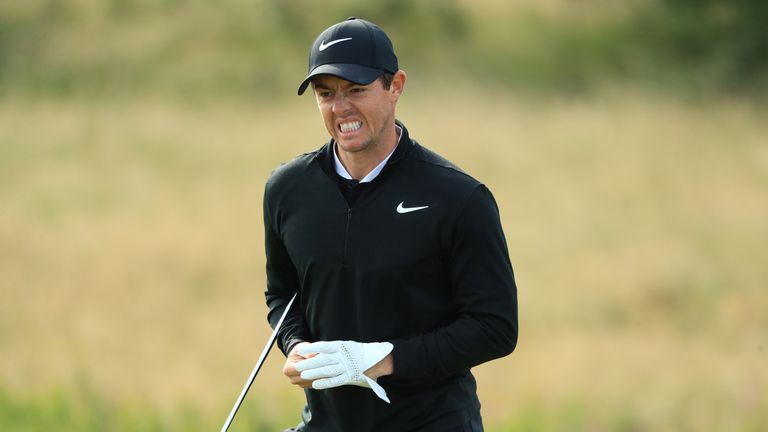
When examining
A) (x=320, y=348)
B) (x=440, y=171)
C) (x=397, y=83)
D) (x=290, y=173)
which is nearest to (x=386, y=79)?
(x=397, y=83)

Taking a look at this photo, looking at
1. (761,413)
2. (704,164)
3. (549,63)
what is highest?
(549,63)

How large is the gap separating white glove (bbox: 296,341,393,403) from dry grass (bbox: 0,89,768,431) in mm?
5407

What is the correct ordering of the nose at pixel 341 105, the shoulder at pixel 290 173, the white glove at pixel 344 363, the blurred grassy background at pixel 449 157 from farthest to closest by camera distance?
the blurred grassy background at pixel 449 157, the shoulder at pixel 290 173, the nose at pixel 341 105, the white glove at pixel 344 363

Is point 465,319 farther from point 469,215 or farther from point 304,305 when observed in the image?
point 304,305

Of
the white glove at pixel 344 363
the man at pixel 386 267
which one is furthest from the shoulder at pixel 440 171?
the white glove at pixel 344 363

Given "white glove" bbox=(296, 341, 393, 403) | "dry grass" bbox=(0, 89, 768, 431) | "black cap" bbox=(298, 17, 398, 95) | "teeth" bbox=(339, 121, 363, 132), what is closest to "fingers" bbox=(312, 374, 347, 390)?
"white glove" bbox=(296, 341, 393, 403)

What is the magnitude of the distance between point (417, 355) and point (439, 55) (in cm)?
2251

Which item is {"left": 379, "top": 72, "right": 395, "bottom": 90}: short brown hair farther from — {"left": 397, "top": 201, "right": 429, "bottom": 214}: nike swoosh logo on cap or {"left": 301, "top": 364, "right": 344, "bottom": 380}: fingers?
{"left": 301, "top": 364, "right": 344, "bottom": 380}: fingers

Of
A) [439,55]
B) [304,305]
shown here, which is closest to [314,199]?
[304,305]

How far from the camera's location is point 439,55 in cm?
2588

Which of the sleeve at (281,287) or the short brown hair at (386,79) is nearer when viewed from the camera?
the short brown hair at (386,79)

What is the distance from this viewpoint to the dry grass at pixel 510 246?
1072cm

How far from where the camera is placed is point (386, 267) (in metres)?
3.77

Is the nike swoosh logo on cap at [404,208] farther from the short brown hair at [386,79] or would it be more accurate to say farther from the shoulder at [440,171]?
the short brown hair at [386,79]
